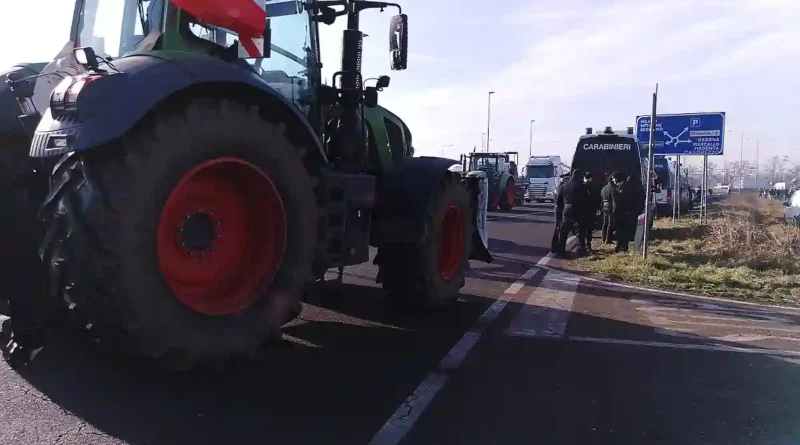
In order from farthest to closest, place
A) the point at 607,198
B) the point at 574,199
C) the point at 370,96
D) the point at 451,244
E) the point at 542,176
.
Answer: the point at 542,176 < the point at 607,198 < the point at 574,199 < the point at 451,244 < the point at 370,96

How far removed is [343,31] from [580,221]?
8.47m

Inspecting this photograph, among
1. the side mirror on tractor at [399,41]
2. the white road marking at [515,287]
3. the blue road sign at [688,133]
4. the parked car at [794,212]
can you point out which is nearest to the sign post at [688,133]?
the blue road sign at [688,133]

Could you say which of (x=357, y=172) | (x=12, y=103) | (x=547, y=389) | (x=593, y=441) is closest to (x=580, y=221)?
(x=357, y=172)

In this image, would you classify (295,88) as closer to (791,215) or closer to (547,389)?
(547,389)

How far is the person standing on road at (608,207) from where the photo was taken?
14.9m

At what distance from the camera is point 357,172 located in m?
6.09

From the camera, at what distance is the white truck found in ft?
132

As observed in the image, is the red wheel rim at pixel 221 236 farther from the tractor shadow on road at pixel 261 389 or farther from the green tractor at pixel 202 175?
the tractor shadow on road at pixel 261 389

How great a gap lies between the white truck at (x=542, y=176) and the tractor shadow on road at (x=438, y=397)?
1382 inches

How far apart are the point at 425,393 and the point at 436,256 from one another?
94.3 inches

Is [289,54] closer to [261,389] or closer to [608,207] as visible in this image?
[261,389]

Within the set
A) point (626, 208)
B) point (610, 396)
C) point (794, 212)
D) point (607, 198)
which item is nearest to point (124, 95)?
point (610, 396)

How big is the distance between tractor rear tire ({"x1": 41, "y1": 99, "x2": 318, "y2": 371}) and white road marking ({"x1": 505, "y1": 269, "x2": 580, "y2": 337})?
2839 mm

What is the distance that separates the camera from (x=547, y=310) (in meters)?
7.68
